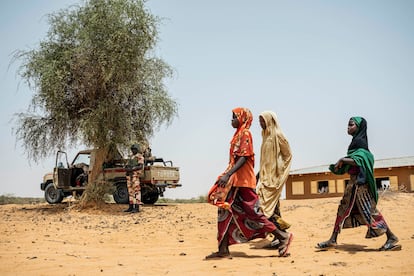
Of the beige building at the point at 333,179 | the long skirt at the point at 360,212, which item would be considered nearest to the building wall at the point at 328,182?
the beige building at the point at 333,179

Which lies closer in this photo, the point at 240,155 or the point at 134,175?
the point at 240,155

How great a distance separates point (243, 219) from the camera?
616 cm

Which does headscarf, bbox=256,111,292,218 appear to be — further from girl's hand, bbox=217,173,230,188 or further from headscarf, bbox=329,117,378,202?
girl's hand, bbox=217,173,230,188

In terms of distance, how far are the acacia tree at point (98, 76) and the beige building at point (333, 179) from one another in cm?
1154

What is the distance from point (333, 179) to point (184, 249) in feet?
58.7

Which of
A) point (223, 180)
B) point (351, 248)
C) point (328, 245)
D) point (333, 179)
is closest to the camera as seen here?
point (223, 180)

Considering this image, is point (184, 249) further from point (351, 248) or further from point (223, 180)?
point (351, 248)

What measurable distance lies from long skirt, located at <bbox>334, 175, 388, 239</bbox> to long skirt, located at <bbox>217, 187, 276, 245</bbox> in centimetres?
114

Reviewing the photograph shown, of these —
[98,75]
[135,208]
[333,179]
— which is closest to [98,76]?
[98,75]

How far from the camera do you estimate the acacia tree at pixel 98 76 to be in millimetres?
15000

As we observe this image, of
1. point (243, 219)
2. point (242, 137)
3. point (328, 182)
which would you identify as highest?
point (242, 137)

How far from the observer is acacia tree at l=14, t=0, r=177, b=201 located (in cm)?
1500

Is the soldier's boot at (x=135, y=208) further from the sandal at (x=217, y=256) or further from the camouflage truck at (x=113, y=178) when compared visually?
the sandal at (x=217, y=256)

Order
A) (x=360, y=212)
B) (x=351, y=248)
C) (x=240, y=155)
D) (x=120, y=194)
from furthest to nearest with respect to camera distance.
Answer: (x=120, y=194) → (x=351, y=248) → (x=360, y=212) → (x=240, y=155)
